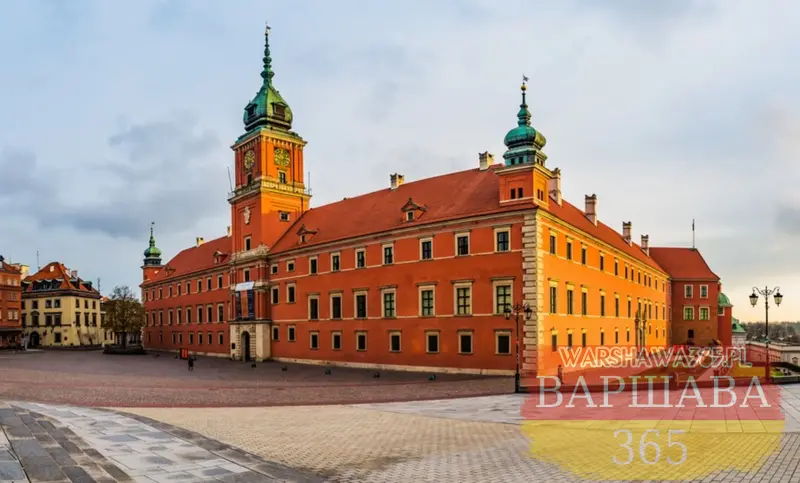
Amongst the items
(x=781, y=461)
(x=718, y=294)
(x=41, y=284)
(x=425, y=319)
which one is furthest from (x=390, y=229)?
(x=41, y=284)

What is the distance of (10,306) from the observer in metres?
85.4

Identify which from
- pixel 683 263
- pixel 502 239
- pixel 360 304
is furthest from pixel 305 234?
pixel 683 263

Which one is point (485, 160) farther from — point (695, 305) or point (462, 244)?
point (695, 305)

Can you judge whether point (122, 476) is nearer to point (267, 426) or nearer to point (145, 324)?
point (267, 426)

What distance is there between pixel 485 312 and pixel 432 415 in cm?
1550

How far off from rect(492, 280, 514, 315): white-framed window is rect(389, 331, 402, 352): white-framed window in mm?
7907

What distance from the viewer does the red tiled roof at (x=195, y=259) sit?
65875mm

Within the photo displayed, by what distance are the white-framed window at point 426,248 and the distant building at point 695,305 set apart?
157 feet

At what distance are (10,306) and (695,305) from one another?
93.9m

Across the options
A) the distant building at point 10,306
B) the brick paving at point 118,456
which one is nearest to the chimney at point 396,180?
the brick paving at point 118,456

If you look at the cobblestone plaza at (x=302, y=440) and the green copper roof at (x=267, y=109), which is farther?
the green copper roof at (x=267, y=109)

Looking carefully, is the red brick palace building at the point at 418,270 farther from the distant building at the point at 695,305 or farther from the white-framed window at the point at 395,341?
the distant building at the point at 695,305

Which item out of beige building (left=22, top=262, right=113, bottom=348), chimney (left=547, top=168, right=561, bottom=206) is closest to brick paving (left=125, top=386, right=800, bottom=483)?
chimney (left=547, top=168, right=561, bottom=206)

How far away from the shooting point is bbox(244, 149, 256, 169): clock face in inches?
2116
